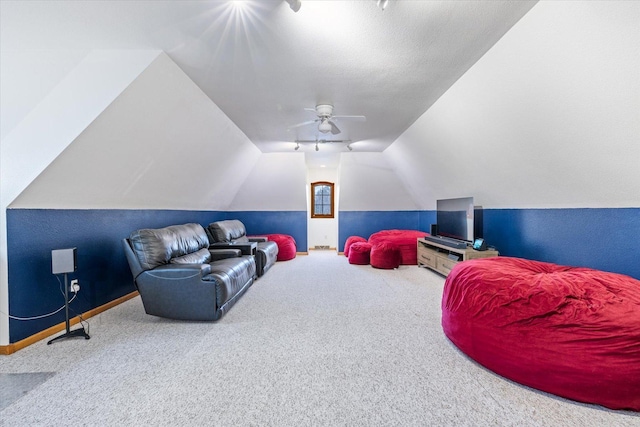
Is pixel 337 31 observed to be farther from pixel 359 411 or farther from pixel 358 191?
pixel 358 191

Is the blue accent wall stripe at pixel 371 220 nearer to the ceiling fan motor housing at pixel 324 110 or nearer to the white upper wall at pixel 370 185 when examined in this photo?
the white upper wall at pixel 370 185

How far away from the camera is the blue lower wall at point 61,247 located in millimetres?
2441

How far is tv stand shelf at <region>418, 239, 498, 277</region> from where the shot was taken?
159 inches

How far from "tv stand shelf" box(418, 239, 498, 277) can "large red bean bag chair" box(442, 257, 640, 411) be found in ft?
5.64

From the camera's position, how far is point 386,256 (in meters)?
5.46

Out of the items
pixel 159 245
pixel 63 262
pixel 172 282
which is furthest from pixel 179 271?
pixel 63 262

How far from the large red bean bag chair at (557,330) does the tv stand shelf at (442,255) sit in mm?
1718

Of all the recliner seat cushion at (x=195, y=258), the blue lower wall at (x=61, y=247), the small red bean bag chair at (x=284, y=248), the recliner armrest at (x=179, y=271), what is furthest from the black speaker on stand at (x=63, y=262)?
the small red bean bag chair at (x=284, y=248)

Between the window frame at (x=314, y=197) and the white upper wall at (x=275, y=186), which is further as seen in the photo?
the window frame at (x=314, y=197)

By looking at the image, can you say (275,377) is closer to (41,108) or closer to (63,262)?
(63,262)

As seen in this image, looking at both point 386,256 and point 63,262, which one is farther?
point 386,256

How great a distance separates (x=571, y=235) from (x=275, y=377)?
3.58 meters

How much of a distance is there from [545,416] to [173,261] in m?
3.61

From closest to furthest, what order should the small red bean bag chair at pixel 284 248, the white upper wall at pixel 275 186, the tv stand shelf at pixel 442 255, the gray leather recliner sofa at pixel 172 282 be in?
the gray leather recliner sofa at pixel 172 282, the tv stand shelf at pixel 442 255, the small red bean bag chair at pixel 284 248, the white upper wall at pixel 275 186
